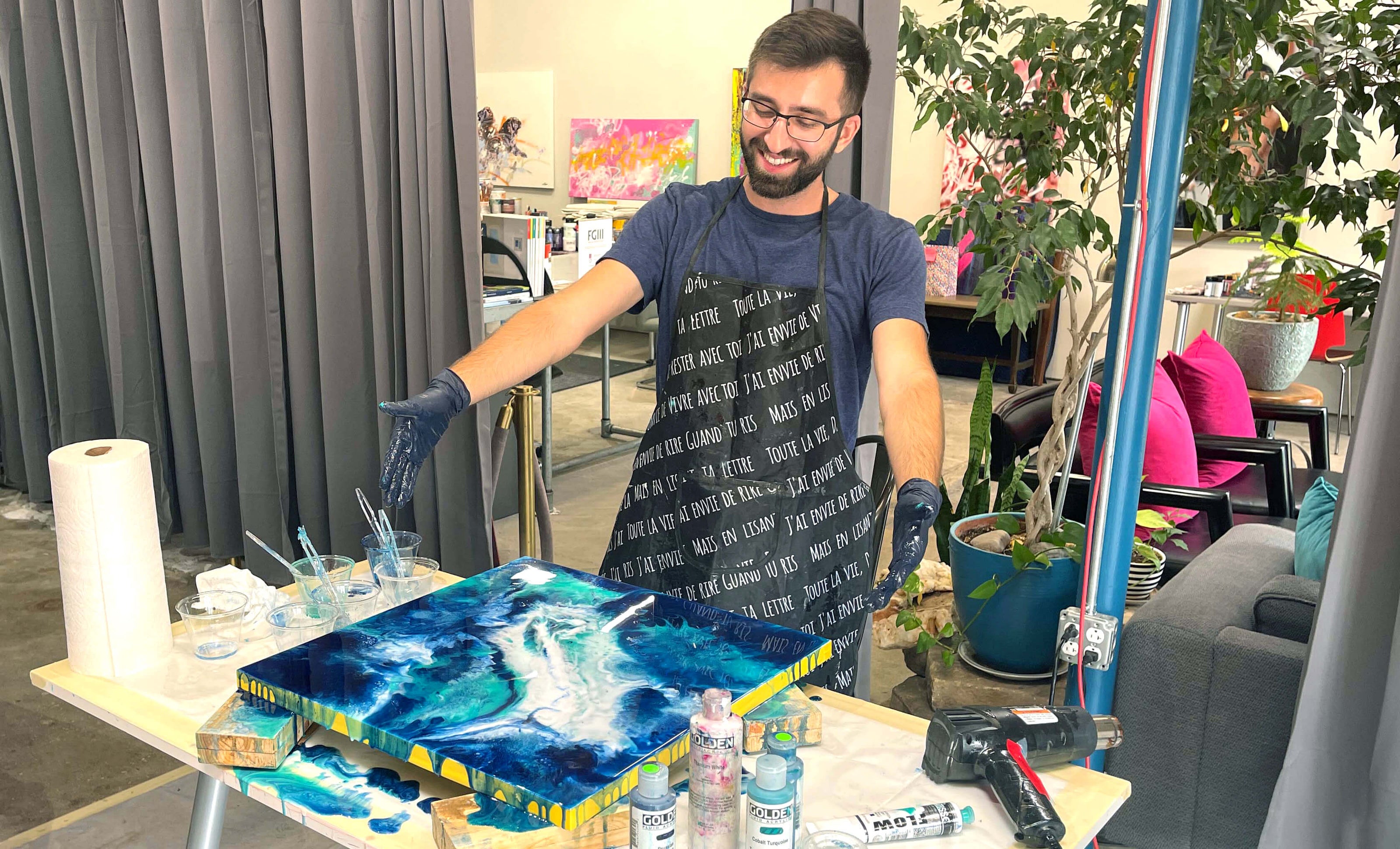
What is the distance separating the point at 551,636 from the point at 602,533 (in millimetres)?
2900

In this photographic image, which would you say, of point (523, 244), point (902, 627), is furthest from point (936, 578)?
point (523, 244)

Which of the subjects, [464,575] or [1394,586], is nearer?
[1394,586]

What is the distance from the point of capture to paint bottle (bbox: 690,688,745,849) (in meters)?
0.96

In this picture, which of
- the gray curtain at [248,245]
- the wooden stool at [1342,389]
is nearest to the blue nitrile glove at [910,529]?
the gray curtain at [248,245]

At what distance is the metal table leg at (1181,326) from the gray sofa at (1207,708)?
3.86 m

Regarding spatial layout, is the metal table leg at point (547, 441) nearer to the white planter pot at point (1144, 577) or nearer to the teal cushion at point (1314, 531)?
the white planter pot at point (1144, 577)

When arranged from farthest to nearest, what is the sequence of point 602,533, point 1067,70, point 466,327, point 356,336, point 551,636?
point 602,533
point 356,336
point 466,327
point 1067,70
point 551,636

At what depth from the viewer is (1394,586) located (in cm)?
168

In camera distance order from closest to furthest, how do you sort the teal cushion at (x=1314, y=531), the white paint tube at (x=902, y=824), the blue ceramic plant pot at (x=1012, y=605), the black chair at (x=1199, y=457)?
the white paint tube at (x=902, y=824), the teal cushion at (x=1314, y=531), the blue ceramic plant pot at (x=1012, y=605), the black chair at (x=1199, y=457)

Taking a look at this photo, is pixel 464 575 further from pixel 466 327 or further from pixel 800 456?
pixel 800 456

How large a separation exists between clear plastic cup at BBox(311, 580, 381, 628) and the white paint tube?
0.67 meters

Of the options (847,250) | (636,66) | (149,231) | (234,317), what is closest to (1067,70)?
(847,250)

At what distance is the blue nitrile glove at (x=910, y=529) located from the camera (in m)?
1.28

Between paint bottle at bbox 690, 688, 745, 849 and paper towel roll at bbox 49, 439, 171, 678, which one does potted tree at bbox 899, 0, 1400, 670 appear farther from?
paper towel roll at bbox 49, 439, 171, 678
